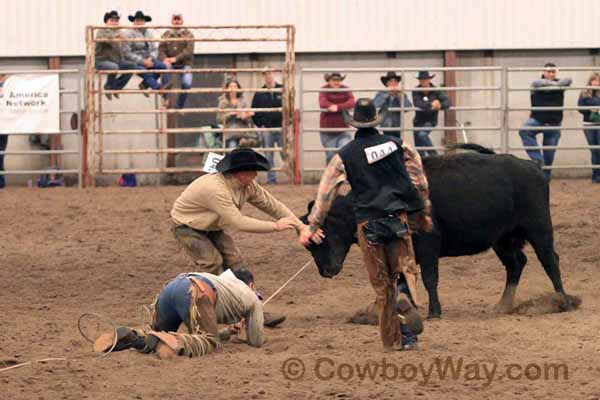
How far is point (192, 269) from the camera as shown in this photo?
12.2 meters

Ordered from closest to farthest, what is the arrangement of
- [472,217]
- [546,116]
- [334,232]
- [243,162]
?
[243,162] → [334,232] → [472,217] → [546,116]

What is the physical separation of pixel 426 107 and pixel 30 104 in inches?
236

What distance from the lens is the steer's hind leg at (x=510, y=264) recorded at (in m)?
9.93

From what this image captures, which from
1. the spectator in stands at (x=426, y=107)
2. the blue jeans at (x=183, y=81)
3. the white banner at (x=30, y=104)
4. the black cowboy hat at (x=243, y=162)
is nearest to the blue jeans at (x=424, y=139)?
the spectator in stands at (x=426, y=107)

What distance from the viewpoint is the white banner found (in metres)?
18.5

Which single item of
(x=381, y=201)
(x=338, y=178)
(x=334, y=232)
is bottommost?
(x=334, y=232)

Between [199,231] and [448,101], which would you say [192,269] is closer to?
[199,231]

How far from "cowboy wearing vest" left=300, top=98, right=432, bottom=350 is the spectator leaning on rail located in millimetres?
11074

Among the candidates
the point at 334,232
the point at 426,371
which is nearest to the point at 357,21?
the point at 334,232

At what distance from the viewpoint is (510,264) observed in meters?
10.1

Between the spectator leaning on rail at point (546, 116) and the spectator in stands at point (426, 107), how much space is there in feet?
4.38

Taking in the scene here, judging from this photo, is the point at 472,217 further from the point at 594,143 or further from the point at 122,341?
the point at 594,143

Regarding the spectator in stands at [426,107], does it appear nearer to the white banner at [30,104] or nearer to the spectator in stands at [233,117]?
the spectator in stands at [233,117]

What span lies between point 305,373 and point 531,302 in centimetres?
325
